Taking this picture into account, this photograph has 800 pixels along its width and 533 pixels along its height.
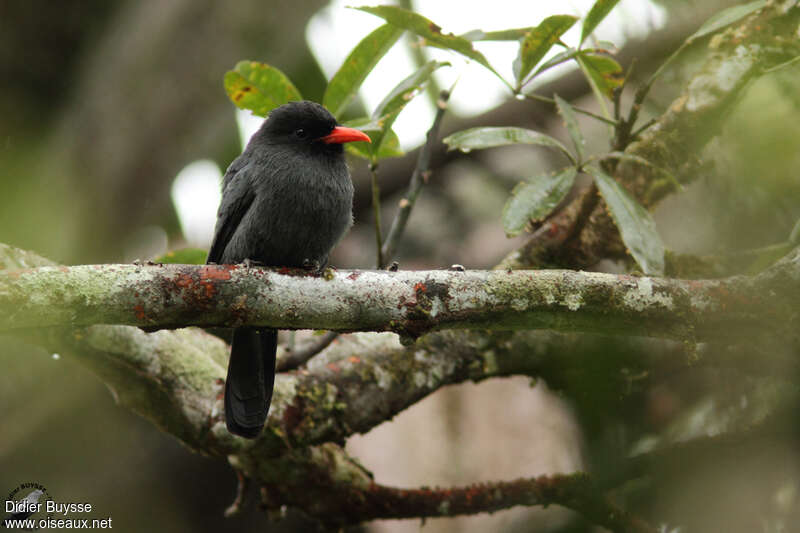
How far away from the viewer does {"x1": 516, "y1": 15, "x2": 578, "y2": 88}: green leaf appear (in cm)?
277

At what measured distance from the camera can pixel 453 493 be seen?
3.22 m

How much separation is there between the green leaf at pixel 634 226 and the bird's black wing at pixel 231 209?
4.89 ft

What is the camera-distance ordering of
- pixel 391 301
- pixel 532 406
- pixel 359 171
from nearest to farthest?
pixel 391 301 → pixel 532 406 → pixel 359 171

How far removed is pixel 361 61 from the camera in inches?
124

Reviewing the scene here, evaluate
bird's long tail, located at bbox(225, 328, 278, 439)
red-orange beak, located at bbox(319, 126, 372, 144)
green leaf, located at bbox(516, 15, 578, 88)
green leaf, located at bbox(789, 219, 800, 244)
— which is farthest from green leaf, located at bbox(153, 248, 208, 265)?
green leaf, located at bbox(789, 219, 800, 244)

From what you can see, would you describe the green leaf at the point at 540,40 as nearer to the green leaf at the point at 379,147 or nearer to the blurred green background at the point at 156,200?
the green leaf at the point at 379,147

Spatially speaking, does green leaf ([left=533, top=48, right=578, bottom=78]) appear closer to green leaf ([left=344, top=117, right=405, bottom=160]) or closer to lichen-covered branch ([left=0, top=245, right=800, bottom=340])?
green leaf ([left=344, top=117, right=405, bottom=160])

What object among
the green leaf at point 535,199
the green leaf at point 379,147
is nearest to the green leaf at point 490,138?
the green leaf at point 535,199

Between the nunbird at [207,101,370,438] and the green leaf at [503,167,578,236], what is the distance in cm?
70

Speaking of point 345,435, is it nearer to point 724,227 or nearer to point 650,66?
point 724,227

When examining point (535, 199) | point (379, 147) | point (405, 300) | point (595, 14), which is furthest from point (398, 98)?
point (405, 300)

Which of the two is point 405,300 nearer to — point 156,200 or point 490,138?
point 490,138

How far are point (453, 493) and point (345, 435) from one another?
22.3 inches

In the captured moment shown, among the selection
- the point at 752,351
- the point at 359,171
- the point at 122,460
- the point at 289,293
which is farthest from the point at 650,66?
the point at 122,460
